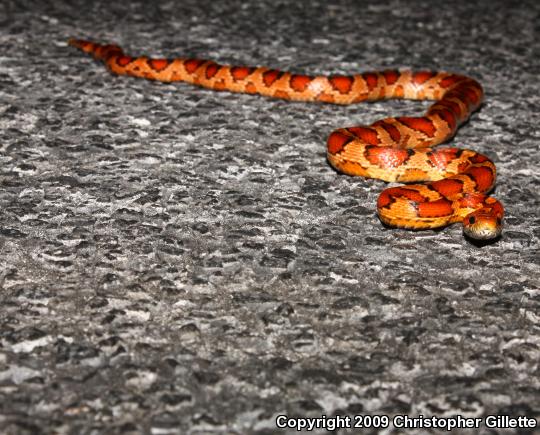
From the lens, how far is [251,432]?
340cm

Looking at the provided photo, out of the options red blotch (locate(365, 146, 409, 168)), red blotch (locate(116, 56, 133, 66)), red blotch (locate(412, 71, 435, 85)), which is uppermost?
red blotch (locate(365, 146, 409, 168))

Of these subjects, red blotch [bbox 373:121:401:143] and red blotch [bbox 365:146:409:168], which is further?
red blotch [bbox 373:121:401:143]

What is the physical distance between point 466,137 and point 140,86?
9.92 ft

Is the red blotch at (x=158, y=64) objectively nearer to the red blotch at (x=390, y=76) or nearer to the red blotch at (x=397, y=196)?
the red blotch at (x=390, y=76)

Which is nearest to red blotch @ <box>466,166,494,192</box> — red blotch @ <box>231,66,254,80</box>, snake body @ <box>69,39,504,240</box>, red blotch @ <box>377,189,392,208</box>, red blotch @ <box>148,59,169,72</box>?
snake body @ <box>69,39,504,240</box>

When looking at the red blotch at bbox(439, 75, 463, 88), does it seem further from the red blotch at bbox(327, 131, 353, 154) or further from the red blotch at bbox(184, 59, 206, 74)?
the red blotch at bbox(184, 59, 206, 74)

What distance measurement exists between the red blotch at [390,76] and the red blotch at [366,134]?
4.26 feet

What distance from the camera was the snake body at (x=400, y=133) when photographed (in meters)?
5.25

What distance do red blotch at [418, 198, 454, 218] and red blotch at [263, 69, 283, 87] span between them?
2760 millimetres

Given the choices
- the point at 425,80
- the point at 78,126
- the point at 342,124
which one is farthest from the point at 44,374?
the point at 425,80

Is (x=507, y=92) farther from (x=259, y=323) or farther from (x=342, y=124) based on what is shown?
(x=259, y=323)

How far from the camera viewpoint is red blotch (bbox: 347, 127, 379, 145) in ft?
21.0

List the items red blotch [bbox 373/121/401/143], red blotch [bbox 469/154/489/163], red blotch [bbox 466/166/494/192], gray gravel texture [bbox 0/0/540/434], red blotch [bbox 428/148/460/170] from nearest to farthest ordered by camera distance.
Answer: gray gravel texture [bbox 0/0/540/434] → red blotch [bbox 466/166/494/192] → red blotch [bbox 469/154/489/163] → red blotch [bbox 428/148/460/170] → red blotch [bbox 373/121/401/143]

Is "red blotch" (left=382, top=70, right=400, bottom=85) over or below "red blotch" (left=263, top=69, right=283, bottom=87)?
over
